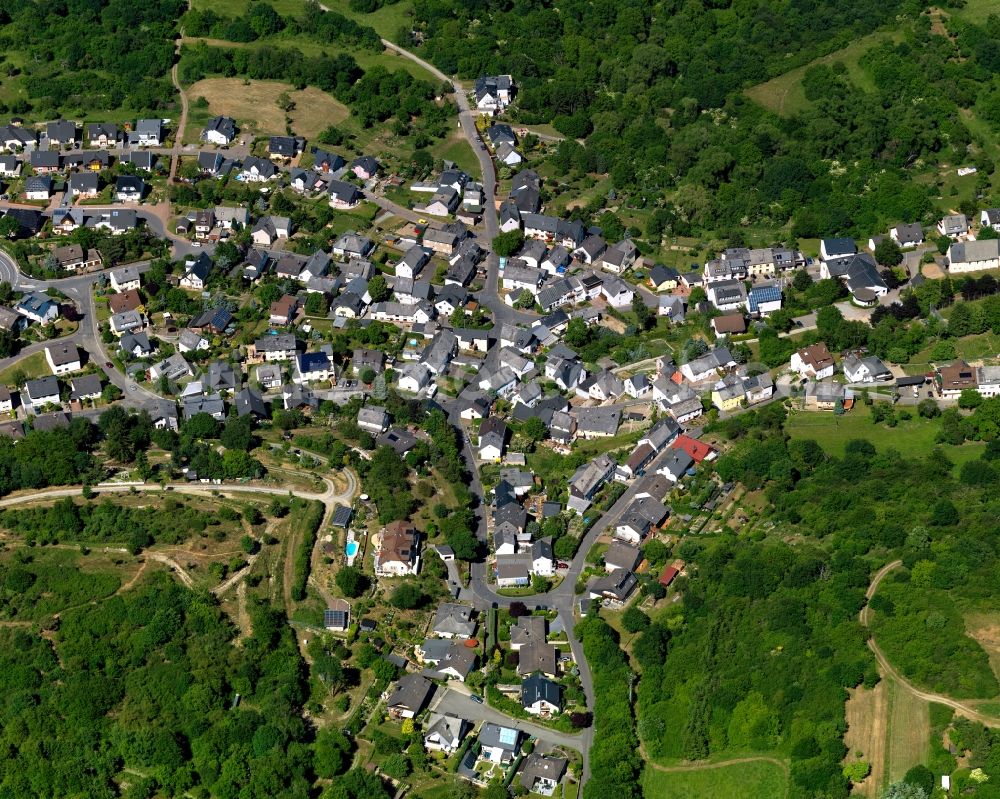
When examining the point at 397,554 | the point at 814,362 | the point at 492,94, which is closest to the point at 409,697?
the point at 397,554

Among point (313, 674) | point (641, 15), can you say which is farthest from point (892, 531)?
point (641, 15)

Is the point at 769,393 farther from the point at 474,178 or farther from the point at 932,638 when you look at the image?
the point at 474,178

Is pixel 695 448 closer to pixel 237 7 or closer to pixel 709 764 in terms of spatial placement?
pixel 709 764

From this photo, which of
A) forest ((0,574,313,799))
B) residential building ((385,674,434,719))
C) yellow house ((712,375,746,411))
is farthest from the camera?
yellow house ((712,375,746,411))

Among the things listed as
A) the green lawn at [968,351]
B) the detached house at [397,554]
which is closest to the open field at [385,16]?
the green lawn at [968,351]

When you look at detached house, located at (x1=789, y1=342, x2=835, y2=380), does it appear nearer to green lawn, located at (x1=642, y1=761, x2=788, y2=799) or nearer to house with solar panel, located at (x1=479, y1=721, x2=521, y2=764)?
green lawn, located at (x1=642, y1=761, x2=788, y2=799)

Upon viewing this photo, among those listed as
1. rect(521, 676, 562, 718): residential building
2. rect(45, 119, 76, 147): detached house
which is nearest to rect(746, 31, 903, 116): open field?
rect(45, 119, 76, 147): detached house
